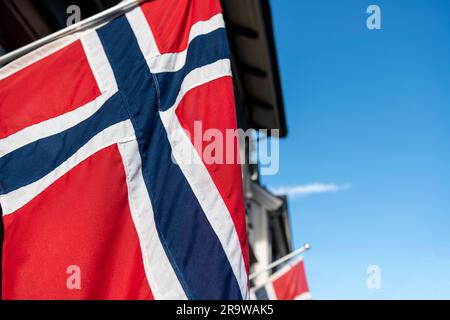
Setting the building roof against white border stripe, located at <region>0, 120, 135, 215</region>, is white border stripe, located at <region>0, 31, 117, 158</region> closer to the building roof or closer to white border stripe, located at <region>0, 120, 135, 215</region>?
white border stripe, located at <region>0, 120, 135, 215</region>

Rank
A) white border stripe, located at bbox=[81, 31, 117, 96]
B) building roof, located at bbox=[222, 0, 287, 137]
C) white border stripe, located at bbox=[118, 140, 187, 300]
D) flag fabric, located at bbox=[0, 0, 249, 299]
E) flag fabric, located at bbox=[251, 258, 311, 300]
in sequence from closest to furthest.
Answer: flag fabric, located at bbox=[0, 0, 249, 299], white border stripe, located at bbox=[118, 140, 187, 300], white border stripe, located at bbox=[81, 31, 117, 96], flag fabric, located at bbox=[251, 258, 311, 300], building roof, located at bbox=[222, 0, 287, 137]

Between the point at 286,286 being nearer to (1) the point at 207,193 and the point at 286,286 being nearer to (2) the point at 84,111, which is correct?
(1) the point at 207,193

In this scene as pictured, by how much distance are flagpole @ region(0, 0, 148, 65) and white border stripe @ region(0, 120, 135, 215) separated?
72 cm

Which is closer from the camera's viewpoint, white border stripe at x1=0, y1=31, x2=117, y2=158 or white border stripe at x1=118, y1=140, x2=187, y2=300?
white border stripe at x1=118, y1=140, x2=187, y2=300

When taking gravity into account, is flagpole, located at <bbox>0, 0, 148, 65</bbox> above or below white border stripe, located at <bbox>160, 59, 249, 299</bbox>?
above

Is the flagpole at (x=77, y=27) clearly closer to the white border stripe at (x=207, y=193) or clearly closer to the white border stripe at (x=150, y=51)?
the white border stripe at (x=150, y=51)

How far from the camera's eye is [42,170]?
344 centimetres

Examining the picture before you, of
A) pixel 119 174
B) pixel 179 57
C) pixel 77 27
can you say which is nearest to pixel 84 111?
pixel 119 174

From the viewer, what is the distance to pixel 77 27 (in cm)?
377

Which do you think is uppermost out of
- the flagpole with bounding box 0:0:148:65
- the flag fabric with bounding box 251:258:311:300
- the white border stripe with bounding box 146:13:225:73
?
the flagpole with bounding box 0:0:148:65

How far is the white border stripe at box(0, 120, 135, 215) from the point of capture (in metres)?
3.31

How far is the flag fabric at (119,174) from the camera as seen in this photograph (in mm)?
3227

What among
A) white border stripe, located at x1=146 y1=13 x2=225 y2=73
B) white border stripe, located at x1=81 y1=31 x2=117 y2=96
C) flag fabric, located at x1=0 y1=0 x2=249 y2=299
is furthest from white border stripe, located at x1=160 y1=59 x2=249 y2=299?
white border stripe, located at x1=81 y1=31 x2=117 y2=96
